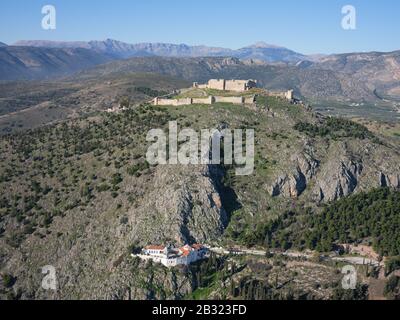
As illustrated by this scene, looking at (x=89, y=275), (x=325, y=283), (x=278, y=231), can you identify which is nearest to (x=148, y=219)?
(x=89, y=275)

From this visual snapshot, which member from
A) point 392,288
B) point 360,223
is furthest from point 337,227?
point 392,288

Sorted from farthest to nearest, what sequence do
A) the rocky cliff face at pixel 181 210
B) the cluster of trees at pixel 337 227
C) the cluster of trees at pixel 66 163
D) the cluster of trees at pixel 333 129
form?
the cluster of trees at pixel 333 129 < the cluster of trees at pixel 66 163 < the rocky cliff face at pixel 181 210 < the cluster of trees at pixel 337 227

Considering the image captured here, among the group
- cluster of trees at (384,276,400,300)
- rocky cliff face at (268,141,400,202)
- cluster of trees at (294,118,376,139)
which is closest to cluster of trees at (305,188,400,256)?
rocky cliff face at (268,141,400,202)

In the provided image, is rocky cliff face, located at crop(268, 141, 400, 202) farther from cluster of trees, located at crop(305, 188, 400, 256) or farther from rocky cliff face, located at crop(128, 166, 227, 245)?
rocky cliff face, located at crop(128, 166, 227, 245)

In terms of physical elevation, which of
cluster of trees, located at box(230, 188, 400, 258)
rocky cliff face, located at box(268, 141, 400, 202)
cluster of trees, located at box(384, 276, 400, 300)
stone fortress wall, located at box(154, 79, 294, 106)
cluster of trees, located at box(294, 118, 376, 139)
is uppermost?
stone fortress wall, located at box(154, 79, 294, 106)

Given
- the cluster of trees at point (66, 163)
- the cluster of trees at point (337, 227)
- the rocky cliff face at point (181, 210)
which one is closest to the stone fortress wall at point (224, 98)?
the cluster of trees at point (66, 163)

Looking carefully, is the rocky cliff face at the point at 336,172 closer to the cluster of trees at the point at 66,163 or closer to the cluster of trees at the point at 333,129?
the cluster of trees at the point at 333,129

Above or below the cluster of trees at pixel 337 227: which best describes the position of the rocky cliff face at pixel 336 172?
above
